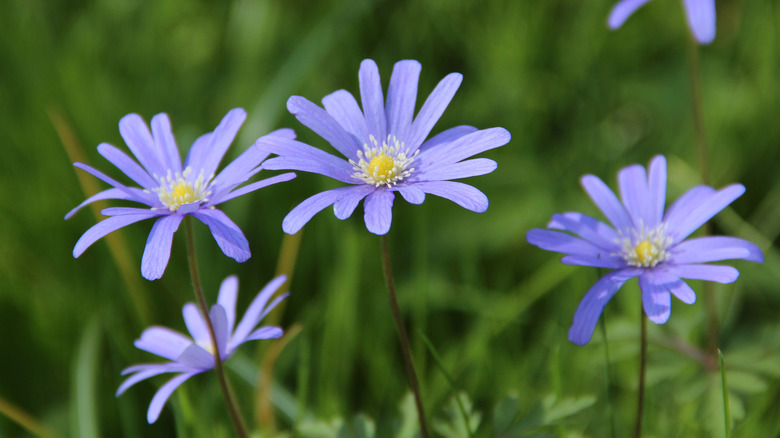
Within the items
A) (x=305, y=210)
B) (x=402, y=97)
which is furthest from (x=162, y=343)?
(x=402, y=97)

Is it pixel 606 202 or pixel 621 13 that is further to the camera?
pixel 621 13

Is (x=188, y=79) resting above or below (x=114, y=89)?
above

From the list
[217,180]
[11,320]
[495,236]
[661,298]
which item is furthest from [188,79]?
[661,298]

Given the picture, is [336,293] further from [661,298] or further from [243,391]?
[661,298]

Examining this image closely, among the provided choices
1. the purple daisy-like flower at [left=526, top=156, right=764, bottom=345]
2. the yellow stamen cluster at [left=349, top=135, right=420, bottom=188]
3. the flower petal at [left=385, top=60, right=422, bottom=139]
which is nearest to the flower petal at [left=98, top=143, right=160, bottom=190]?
the yellow stamen cluster at [left=349, top=135, right=420, bottom=188]

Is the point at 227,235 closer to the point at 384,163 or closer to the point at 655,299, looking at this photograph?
the point at 384,163

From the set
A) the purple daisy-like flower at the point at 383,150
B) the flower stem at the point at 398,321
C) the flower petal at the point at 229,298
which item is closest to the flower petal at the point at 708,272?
the purple daisy-like flower at the point at 383,150
